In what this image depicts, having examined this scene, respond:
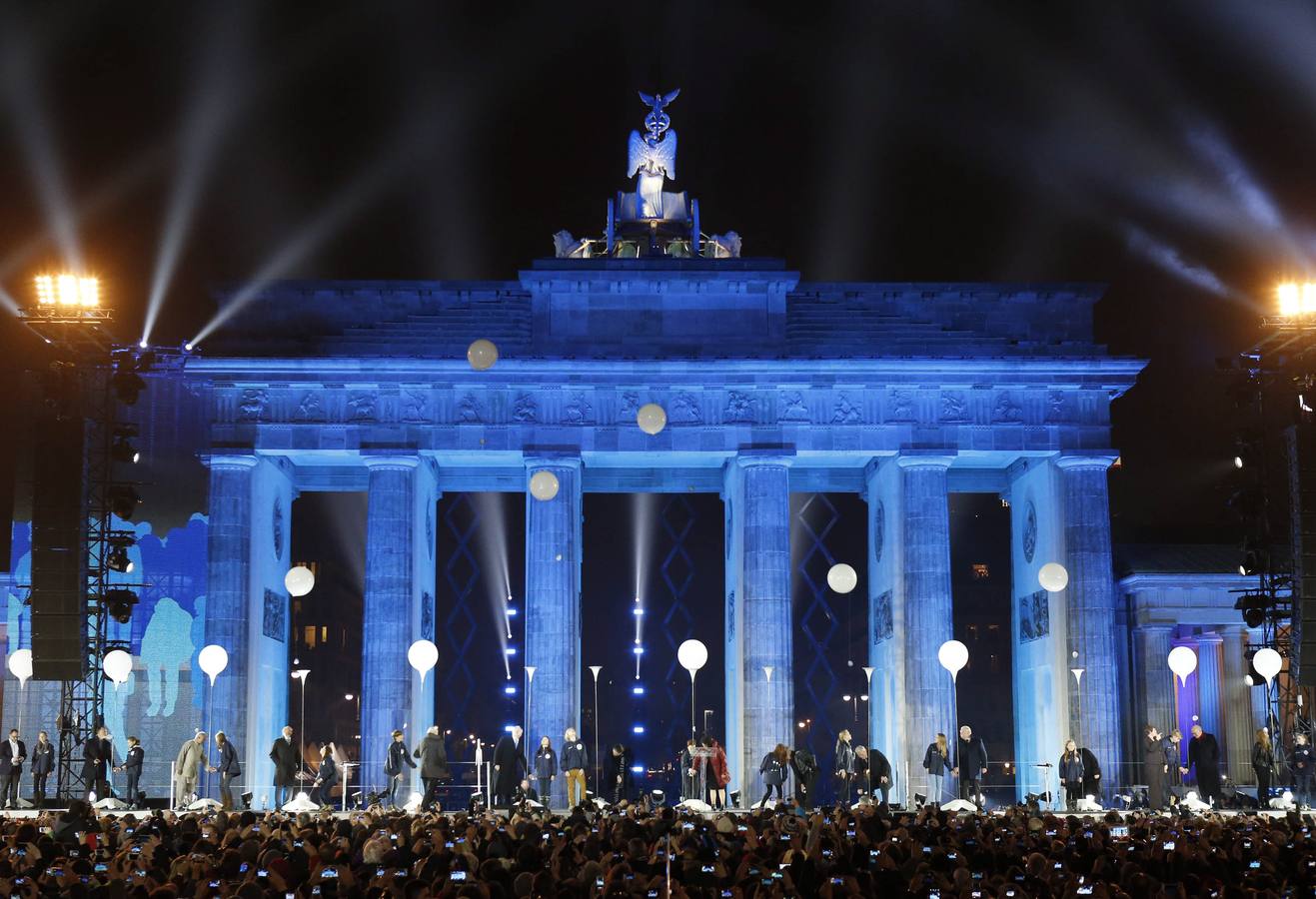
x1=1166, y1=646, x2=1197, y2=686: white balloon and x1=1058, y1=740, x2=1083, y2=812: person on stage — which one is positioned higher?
x1=1166, y1=646, x2=1197, y2=686: white balloon

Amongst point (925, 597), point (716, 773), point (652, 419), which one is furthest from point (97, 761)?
point (925, 597)

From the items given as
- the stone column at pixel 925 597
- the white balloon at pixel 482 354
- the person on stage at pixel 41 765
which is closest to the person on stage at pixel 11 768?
the person on stage at pixel 41 765

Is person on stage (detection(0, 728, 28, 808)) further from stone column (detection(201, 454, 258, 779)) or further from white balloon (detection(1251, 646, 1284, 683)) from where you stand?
white balloon (detection(1251, 646, 1284, 683))

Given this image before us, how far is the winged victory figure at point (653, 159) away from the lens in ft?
183

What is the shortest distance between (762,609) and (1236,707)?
21110 millimetres

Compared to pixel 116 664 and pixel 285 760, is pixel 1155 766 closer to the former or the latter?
pixel 285 760

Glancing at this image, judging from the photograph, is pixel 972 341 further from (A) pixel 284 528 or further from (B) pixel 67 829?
(B) pixel 67 829

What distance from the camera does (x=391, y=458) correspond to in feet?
166

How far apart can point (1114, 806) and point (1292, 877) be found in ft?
105

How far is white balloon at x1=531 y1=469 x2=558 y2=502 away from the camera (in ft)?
160

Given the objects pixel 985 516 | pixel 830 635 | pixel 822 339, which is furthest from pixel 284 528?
pixel 985 516

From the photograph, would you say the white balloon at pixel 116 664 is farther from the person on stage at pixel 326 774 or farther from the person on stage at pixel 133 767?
the person on stage at pixel 326 774

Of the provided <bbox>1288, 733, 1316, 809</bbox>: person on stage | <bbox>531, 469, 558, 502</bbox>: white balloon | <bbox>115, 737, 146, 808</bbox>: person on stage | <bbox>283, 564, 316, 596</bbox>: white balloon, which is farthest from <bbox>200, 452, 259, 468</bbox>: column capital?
<bbox>1288, 733, 1316, 809</bbox>: person on stage

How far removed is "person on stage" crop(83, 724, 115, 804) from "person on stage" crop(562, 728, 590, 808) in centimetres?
1207
